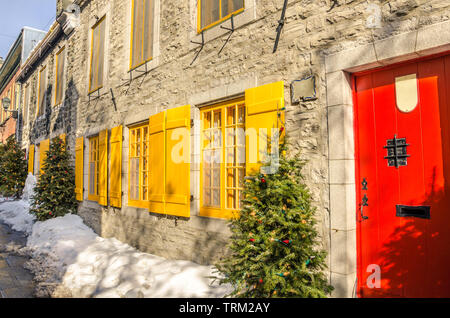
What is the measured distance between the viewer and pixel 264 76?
387cm

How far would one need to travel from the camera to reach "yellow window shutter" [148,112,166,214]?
17.5 ft

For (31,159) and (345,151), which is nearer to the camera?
(345,151)

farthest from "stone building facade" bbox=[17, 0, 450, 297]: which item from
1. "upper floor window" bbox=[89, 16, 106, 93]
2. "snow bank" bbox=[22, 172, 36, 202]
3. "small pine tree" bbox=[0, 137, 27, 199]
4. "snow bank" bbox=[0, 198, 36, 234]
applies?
"small pine tree" bbox=[0, 137, 27, 199]

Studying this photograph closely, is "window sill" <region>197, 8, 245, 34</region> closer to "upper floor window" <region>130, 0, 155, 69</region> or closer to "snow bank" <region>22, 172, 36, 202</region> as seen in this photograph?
"upper floor window" <region>130, 0, 155, 69</region>

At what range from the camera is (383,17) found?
286cm

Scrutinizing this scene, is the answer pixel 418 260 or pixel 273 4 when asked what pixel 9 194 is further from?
pixel 418 260

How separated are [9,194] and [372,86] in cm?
1368

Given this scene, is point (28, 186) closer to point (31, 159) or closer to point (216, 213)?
point (31, 159)

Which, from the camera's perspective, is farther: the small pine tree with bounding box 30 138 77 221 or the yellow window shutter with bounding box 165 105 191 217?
the small pine tree with bounding box 30 138 77 221

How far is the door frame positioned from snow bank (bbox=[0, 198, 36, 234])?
24.9 feet

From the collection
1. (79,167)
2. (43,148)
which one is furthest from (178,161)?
(43,148)

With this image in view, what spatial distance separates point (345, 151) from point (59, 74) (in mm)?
10243

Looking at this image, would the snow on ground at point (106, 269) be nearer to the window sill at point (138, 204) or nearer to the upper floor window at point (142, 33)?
the window sill at point (138, 204)

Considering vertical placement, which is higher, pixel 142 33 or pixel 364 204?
pixel 142 33
